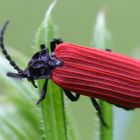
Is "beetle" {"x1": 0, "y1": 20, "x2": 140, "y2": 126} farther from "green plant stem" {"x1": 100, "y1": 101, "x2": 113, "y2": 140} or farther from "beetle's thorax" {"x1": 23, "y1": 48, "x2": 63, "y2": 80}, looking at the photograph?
"green plant stem" {"x1": 100, "y1": 101, "x2": 113, "y2": 140}

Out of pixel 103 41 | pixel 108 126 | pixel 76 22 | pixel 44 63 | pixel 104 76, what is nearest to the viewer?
pixel 108 126

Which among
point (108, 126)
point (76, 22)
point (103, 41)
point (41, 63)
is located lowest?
point (76, 22)

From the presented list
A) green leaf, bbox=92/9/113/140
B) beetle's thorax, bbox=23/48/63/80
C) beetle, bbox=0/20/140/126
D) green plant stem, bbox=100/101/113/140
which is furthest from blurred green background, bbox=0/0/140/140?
green plant stem, bbox=100/101/113/140

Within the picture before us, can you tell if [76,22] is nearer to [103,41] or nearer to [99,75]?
[99,75]

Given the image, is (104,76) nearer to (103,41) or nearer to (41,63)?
(103,41)

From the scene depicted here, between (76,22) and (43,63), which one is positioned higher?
(43,63)

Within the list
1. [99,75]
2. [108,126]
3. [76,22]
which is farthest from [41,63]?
[76,22]

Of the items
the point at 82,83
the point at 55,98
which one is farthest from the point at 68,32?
the point at 55,98

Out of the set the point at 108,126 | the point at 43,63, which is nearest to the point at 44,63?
the point at 43,63

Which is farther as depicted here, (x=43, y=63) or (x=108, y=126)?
(x=43, y=63)

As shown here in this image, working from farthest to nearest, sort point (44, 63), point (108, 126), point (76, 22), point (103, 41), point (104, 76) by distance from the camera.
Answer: point (76, 22), point (44, 63), point (104, 76), point (103, 41), point (108, 126)
